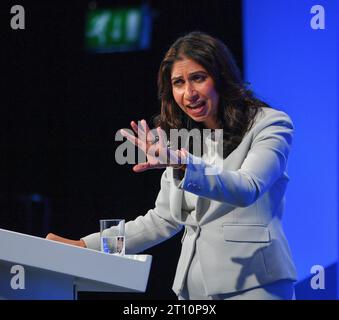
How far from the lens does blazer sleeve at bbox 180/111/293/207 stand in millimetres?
1573

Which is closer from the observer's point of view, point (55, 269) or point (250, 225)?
point (55, 269)

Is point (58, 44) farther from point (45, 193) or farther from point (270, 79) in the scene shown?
point (270, 79)

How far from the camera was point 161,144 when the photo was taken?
1.54m

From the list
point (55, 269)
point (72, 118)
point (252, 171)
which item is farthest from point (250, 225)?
point (72, 118)

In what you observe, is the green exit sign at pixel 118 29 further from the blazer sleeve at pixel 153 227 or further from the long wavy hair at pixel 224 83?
the blazer sleeve at pixel 153 227

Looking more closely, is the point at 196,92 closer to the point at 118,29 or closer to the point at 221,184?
the point at 221,184

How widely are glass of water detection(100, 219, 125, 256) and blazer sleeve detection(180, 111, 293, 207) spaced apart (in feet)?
1.12

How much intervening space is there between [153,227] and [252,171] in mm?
583

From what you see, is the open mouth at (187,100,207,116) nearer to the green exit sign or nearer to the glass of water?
the glass of water

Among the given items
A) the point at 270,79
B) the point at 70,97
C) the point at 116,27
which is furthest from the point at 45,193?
the point at 270,79

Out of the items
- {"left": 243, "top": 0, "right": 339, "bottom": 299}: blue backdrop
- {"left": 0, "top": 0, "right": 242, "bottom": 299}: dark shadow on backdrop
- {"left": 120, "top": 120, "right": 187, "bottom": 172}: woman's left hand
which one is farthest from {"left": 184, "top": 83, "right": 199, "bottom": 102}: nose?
{"left": 0, "top": 0, "right": 242, "bottom": 299}: dark shadow on backdrop

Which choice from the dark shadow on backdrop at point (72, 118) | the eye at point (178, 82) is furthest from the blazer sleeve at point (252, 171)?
the dark shadow on backdrop at point (72, 118)

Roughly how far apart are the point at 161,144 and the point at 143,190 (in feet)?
6.81

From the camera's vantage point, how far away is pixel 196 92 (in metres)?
→ 2.01
